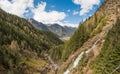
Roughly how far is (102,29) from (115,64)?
96800 millimetres

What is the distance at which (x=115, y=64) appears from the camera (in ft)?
219

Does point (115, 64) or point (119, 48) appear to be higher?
point (119, 48)

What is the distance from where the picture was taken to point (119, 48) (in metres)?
65.4

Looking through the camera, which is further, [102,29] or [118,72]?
[102,29]

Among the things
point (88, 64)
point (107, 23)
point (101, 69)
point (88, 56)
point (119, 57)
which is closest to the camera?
point (119, 57)

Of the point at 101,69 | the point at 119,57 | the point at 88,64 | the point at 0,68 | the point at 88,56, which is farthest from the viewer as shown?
the point at 0,68

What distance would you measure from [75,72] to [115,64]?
37.0 meters

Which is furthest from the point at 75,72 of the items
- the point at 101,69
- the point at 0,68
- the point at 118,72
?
the point at 0,68

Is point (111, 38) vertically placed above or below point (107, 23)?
below

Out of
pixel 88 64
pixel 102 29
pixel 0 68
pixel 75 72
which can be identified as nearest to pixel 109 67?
pixel 88 64

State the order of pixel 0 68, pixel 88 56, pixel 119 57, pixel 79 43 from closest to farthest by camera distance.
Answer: pixel 119 57, pixel 88 56, pixel 79 43, pixel 0 68

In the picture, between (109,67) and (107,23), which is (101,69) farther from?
(107,23)

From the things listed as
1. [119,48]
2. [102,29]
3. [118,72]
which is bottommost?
[118,72]

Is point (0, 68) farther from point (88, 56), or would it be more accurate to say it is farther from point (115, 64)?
point (115, 64)
